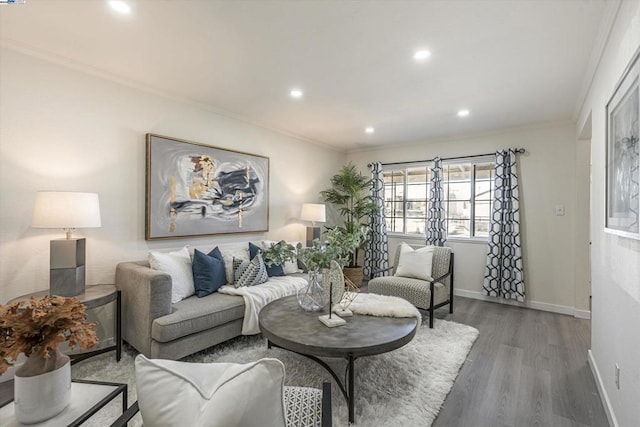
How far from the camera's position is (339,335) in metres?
2.04

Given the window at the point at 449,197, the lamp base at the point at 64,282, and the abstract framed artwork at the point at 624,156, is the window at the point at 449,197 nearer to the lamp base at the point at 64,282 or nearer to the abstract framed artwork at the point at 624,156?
the abstract framed artwork at the point at 624,156

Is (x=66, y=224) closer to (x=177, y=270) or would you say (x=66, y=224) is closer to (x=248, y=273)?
(x=177, y=270)

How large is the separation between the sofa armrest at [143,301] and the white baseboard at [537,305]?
4.13 metres

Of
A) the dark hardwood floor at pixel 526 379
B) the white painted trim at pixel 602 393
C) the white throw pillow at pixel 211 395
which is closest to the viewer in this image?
the white throw pillow at pixel 211 395

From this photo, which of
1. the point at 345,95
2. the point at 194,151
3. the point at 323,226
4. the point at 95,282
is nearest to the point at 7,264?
the point at 95,282

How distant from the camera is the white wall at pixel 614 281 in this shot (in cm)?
148

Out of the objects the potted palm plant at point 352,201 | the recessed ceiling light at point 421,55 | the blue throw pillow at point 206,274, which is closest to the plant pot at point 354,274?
the potted palm plant at point 352,201

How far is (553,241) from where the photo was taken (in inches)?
160

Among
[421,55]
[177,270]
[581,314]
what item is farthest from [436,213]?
[177,270]

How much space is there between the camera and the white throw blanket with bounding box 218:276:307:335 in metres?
2.85

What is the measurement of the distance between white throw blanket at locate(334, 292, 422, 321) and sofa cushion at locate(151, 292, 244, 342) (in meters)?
0.98

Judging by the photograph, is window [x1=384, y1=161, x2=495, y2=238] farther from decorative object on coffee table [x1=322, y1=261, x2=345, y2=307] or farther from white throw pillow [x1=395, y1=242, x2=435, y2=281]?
decorative object on coffee table [x1=322, y1=261, x2=345, y2=307]

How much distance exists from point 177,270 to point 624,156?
3.29 m

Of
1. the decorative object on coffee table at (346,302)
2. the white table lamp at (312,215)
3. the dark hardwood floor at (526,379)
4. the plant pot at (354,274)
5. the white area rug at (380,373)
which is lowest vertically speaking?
the dark hardwood floor at (526,379)
